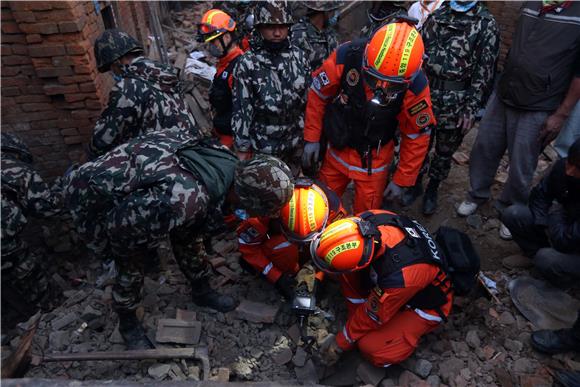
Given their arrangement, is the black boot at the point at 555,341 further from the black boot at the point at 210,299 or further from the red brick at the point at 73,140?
the red brick at the point at 73,140

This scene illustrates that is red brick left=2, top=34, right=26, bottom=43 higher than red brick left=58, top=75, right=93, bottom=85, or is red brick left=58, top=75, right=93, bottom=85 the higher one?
red brick left=2, top=34, right=26, bottom=43

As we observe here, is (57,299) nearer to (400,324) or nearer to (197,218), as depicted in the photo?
(197,218)

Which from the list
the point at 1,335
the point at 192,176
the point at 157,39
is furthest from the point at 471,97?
the point at 157,39

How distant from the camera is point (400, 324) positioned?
Result: 2883 millimetres

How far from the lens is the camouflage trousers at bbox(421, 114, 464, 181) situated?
3895 millimetres

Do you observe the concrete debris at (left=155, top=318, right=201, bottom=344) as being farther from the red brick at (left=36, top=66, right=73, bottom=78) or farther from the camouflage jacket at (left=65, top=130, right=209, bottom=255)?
the red brick at (left=36, top=66, right=73, bottom=78)

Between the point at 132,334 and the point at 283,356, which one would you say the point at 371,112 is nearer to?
the point at 283,356

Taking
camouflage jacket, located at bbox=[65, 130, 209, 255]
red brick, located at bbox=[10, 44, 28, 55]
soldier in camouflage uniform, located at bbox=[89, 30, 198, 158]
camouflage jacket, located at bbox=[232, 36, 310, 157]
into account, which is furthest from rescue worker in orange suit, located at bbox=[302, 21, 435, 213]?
red brick, located at bbox=[10, 44, 28, 55]

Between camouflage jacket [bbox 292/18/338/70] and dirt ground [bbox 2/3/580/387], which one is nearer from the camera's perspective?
dirt ground [bbox 2/3/580/387]

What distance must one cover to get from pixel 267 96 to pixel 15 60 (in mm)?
2147

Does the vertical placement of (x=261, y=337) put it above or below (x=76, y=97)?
below

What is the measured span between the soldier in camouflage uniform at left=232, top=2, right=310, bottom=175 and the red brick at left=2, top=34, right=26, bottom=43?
1.75 meters

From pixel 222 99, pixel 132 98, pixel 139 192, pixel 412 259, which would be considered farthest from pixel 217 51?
pixel 412 259

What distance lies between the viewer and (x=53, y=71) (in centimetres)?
345
